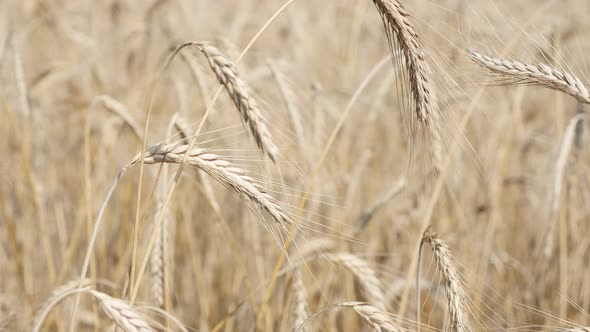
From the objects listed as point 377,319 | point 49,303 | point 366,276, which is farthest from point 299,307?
point 49,303

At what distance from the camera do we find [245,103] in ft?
3.11

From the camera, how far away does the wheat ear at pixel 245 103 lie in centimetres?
94

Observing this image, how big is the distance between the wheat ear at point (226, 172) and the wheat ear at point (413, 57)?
0.32m

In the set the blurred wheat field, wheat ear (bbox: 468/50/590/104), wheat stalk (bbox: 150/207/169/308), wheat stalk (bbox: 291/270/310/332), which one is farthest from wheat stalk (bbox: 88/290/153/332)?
wheat ear (bbox: 468/50/590/104)

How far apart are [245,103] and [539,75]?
552 mm

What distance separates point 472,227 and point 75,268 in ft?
5.10

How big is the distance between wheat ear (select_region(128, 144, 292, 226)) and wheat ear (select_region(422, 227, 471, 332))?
287 mm

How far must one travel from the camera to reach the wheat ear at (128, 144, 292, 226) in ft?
3.03

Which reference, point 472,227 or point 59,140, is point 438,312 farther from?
point 59,140

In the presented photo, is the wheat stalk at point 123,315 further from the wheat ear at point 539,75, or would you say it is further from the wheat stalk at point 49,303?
the wheat ear at point 539,75

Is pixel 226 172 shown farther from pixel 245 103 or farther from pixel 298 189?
pixel 298 189

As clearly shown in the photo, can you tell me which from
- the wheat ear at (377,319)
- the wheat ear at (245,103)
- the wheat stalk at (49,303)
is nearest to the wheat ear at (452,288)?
the wheat ear at (377,319)

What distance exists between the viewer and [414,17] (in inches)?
41.5

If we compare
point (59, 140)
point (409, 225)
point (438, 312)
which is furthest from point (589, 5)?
point (59, 140)
